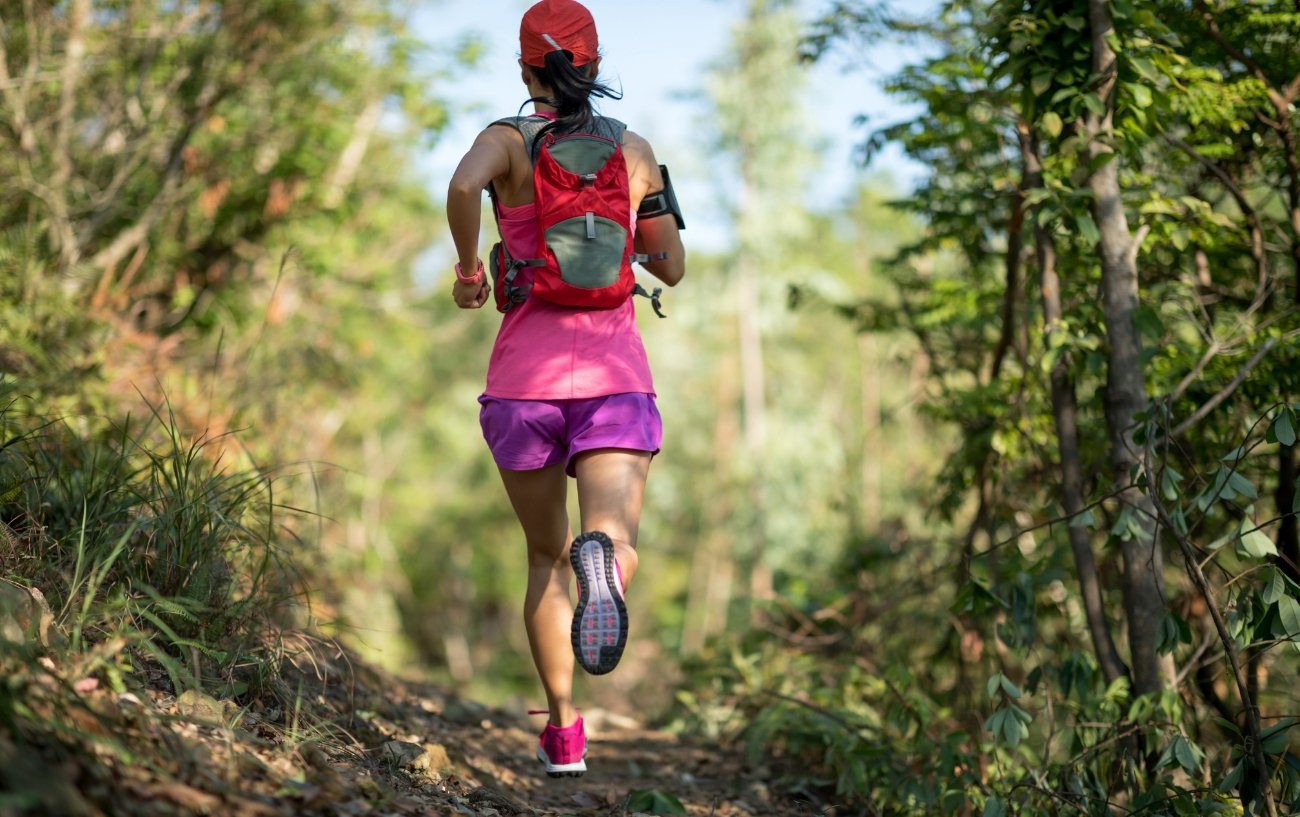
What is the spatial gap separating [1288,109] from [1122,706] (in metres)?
2.19

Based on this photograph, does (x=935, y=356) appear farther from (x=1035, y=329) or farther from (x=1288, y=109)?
(x=1288, y=109)

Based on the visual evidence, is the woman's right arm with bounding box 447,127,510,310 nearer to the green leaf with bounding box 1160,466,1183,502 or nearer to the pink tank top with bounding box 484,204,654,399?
the pink tank top with bounding box 484,204,654,399

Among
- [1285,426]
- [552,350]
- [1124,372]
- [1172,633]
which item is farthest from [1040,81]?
[552,350]

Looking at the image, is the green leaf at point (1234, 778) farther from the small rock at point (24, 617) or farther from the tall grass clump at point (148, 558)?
the small rock at point (24, 617)

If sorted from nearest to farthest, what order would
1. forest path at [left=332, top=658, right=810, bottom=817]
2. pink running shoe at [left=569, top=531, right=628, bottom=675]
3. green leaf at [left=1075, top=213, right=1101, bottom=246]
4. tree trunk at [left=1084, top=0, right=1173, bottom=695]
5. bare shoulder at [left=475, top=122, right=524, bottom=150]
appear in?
pink running shoe at [left=569, top=531, right=628, bottom=675]
bare shoulder at [left=475, top=122, right=524, bottom=150]
forest path at [left=332, top=658, right=810, bottom=817]
tree trunk at [left=1084, top=0, right=1173, bottom=695]
green leaf at [left=1075, top=213, right=1101, bottom=246]

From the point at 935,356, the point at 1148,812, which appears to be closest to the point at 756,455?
the point at 935,356

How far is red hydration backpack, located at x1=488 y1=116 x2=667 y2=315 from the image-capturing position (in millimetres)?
3102

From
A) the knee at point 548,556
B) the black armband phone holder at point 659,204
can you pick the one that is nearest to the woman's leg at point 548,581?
the knee at point 548,556

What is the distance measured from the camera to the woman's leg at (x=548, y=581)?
10.6 ft

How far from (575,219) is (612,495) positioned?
0.75 metres

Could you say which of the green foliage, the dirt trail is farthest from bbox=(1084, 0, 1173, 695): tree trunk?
the dirt trail

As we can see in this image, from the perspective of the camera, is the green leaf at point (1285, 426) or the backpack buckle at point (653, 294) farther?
the backpack buckle at point (653, 294)

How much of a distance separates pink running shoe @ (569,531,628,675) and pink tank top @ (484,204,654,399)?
1.53 feet

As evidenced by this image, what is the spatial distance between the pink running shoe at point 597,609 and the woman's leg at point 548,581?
1.25 feet
